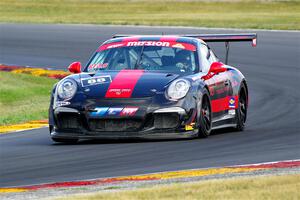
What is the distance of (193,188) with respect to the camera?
795 cm

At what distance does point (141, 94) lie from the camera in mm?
11734

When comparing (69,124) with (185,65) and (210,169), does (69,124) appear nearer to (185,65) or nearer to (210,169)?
(185,65)

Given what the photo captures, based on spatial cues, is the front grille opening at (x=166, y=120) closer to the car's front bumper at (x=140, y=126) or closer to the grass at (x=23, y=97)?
the car's front bumper at (x=140, y=126)

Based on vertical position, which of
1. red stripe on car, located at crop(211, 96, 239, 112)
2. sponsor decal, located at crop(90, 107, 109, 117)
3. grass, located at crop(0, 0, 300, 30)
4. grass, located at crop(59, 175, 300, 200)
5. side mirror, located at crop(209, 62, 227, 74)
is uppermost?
grass, located at crop(59, 175, 300, 200)

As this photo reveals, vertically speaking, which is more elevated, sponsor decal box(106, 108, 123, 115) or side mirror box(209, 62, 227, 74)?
side mirror box(209, 62, 227, 74)

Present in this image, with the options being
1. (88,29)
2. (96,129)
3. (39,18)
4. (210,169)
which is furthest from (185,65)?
(39,18)

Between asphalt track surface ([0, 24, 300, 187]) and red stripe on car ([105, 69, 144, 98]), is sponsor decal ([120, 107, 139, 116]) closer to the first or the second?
red stripe on car ([105, 69, 144, 98])

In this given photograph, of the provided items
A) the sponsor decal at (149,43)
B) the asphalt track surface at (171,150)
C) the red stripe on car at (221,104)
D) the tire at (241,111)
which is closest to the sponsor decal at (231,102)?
the red stripe on car at (221,104)

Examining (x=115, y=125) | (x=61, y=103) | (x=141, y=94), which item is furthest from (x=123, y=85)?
(x=61, y=103)

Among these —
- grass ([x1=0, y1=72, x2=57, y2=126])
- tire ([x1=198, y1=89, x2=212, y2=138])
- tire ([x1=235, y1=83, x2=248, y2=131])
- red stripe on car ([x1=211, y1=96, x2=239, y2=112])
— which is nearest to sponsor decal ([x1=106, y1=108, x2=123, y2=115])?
tire ([x1=198, y1=89, x2=212, y2=138])

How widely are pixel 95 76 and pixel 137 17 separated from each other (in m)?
29.8

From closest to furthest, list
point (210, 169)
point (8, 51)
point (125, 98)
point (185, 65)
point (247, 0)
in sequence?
point (210, 169)
point (125, 98)
point (185, 65)
point (8, 51)
point (247, 0)

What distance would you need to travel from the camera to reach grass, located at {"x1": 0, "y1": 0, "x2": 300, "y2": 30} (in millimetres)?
37188

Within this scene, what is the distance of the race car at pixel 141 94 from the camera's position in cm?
1166
